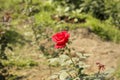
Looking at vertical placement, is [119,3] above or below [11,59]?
above

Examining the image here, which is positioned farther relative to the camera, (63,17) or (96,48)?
(63,17)

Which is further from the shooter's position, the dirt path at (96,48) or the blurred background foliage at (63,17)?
the blurred background foliage at (63,17)

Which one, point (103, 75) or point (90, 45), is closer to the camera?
point (103, 75)

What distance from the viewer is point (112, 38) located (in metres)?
8.35

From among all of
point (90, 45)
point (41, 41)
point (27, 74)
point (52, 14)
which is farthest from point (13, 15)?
point (27, 74)

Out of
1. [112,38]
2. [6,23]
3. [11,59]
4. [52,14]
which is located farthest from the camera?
[52,14]

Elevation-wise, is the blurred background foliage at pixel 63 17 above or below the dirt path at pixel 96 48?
above

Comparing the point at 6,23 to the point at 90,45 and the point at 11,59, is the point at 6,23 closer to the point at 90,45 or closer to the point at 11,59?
the point at 11,59

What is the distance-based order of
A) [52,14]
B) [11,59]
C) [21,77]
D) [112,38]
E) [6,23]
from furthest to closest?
[52,14] < [112,38] < [6,23] < [11,59] < [21,77]

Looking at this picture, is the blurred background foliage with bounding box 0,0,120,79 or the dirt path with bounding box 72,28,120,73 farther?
the blurred background foliage with bounding box 0,0,120,79

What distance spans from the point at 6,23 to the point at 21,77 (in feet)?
5.99

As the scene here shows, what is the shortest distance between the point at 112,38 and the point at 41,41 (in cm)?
169

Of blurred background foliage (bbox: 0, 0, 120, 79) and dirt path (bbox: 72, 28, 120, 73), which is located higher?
blurred background foliage (bbox: 0, 0, 120, 79)

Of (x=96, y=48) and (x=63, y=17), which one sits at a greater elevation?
(x=63, y=17)
